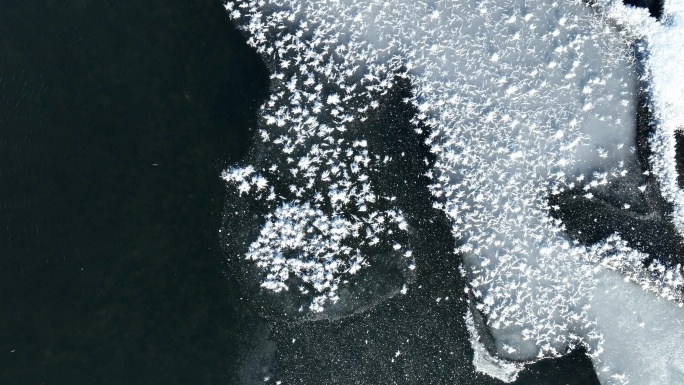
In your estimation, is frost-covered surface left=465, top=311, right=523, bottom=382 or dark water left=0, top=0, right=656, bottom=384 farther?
dark water left=0, top=0, right=656, bottom=384

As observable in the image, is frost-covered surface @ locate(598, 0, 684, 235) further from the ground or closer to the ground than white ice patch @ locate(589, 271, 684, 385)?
further from the ground

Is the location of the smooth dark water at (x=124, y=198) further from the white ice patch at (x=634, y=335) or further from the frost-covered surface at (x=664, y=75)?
the frost-covered surface at (x=664, y=75)

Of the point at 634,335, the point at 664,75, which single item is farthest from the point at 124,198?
the point at 664,75

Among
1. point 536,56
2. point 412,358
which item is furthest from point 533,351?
point 536,56

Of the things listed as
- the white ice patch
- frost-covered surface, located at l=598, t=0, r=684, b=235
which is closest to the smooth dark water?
the white ice patch

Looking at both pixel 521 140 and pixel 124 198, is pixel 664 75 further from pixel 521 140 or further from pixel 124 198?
pixel 124 198

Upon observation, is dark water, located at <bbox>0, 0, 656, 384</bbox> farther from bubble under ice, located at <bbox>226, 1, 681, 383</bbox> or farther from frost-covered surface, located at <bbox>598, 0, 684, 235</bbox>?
frost-covered surface, located at <bbox>598, 0, 684, 235</bbox>

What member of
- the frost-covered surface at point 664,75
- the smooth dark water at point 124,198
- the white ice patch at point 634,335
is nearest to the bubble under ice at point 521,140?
the white ice patch at point 634,335
